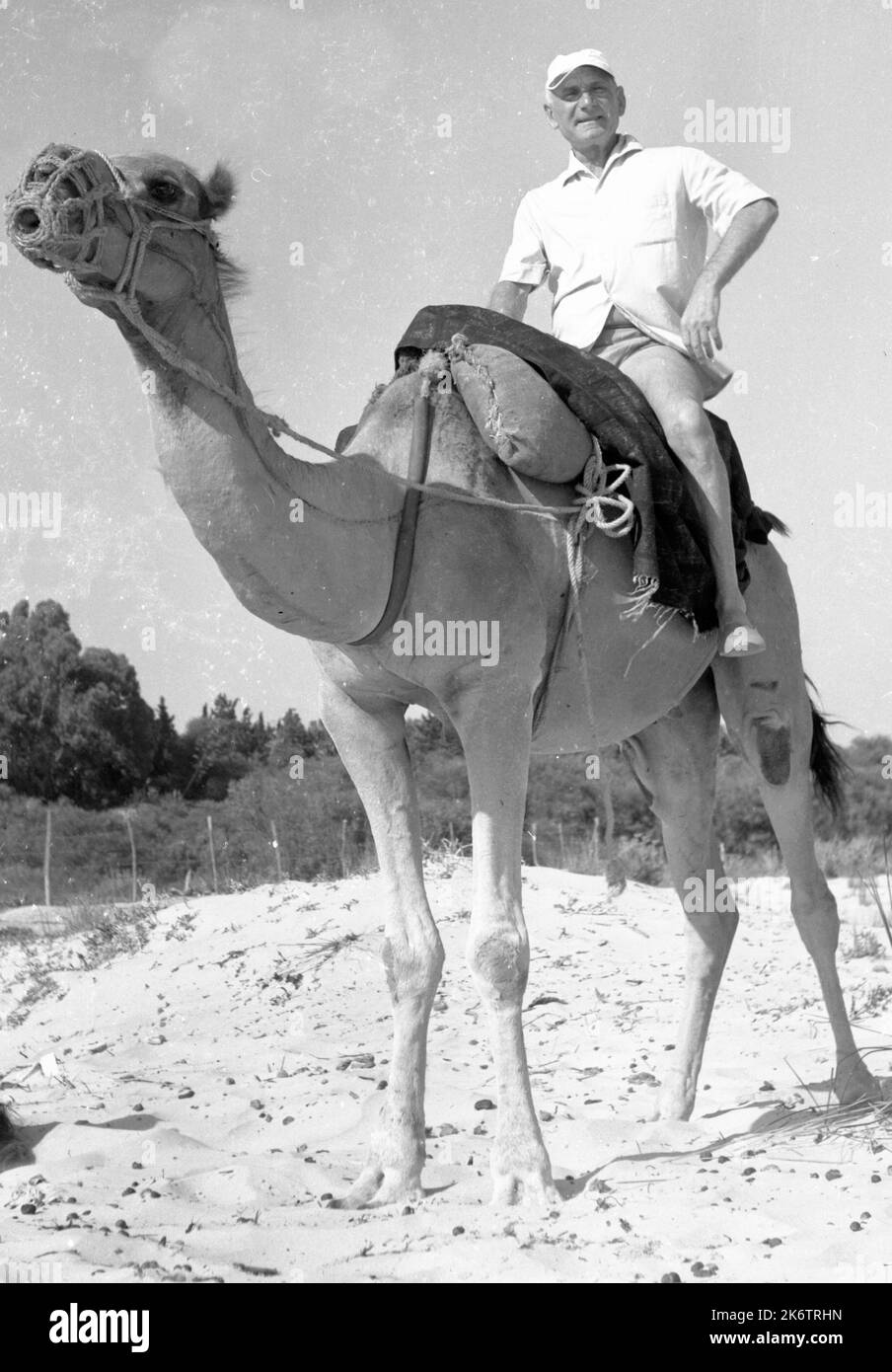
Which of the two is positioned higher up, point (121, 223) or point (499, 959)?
point (121, 223)

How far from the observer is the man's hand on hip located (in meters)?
6.20

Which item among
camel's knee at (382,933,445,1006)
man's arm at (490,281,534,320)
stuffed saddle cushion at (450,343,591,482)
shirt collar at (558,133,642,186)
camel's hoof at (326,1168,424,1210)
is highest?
shirt collar at (558,133,642,186)

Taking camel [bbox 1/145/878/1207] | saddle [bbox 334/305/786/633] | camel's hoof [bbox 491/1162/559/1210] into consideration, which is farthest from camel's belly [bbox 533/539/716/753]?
camel's hoof [bbox 491/1162/559/1210]

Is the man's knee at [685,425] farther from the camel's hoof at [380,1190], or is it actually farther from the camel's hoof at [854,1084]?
the camel's hoof at [380,1190]

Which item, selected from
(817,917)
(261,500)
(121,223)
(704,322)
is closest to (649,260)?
(704,322)

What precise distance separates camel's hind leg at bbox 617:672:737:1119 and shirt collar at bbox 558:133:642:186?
233 cm

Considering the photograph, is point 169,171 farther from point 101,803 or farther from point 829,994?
point 101,803

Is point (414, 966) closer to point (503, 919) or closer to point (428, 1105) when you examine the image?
point (503, 919)

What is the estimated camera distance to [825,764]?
763 cm

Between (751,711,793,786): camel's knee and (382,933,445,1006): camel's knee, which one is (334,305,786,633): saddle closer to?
(751,711,793,786): camel's knee

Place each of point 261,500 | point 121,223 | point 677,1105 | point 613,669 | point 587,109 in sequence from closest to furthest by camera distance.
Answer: point 121,223 < point 261,500 < point 613,669 < point 587,109 < point 677,1105

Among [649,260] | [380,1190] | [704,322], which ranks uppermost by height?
[649,260]

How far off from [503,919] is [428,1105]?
206 cm

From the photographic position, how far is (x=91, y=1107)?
699 cm
